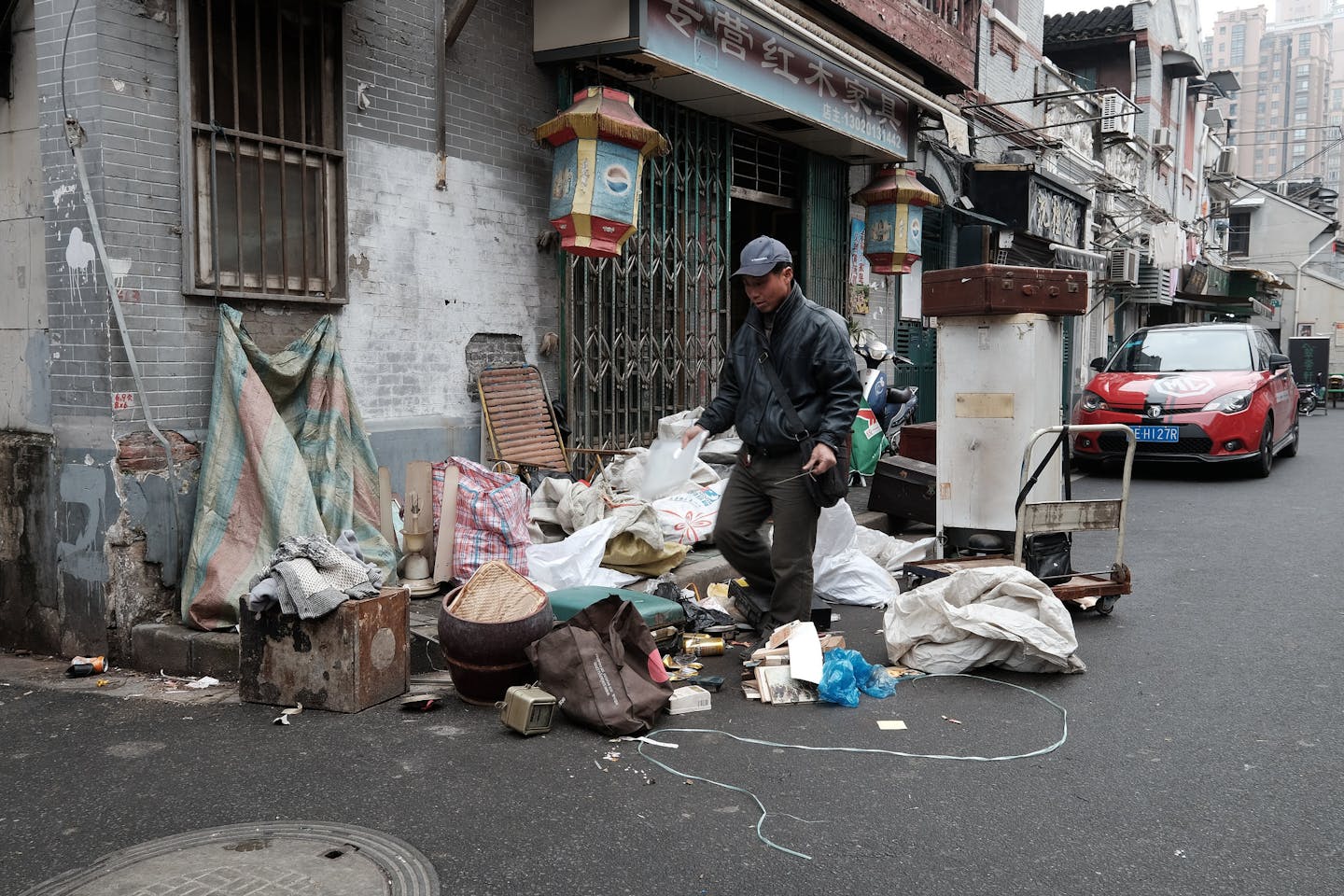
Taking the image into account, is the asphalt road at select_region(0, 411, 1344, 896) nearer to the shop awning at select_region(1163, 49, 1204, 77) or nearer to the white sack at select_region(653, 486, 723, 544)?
the white sack at select_region(653, 486, 723, 544)

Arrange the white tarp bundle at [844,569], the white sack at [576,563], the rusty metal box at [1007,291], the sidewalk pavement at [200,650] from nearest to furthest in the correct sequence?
the sidewalk pavement at [200,650], the white sack at [576,563], the white tarp bundle at [844,569], the rusty metal box at [1007,291]

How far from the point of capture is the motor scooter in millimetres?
9992

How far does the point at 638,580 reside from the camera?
6188 millimetres

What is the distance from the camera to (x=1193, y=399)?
11.5 metres

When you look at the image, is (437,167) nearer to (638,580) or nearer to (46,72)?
(46,72)

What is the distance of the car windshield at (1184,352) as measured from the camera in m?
12.3

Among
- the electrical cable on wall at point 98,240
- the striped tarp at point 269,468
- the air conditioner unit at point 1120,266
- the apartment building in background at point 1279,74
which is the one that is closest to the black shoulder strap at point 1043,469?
the striped tarp at point 269,468

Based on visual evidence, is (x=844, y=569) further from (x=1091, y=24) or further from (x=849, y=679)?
(x=1091, y=24)

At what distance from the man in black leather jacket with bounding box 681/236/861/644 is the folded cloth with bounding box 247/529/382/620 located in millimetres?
1788

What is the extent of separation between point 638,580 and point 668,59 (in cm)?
390

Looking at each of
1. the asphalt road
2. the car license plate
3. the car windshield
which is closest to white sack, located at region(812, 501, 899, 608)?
the asphalt road

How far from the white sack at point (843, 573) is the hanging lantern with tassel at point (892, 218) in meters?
6.46

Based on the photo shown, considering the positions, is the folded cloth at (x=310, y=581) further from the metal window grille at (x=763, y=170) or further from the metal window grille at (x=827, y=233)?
the metal window grille at (x=827, y=233)

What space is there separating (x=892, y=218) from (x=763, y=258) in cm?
757
